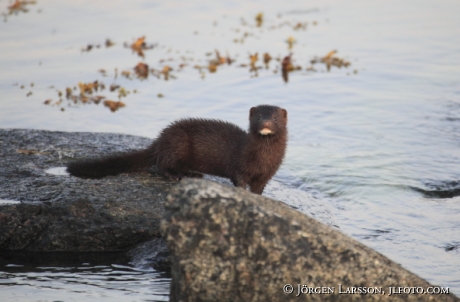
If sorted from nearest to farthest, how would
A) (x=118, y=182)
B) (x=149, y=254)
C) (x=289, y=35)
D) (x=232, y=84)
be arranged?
1. (x=149, y=254)
2. (x=118, y=182)
3. (x=232, y=84)
4. (x=289, y=35)

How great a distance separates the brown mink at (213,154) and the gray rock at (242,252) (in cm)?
241

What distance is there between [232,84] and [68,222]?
6673 mm

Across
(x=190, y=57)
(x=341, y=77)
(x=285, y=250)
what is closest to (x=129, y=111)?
(x=190, y=57)

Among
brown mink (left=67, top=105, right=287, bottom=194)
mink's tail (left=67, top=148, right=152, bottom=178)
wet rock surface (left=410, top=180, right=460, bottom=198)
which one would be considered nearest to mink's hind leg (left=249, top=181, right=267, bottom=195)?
brown mink (left=67, top=105, right=287, bottom=194)

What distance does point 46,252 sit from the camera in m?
5.68

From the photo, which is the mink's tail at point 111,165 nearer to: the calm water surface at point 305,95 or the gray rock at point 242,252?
the calm water surface at point 305,95

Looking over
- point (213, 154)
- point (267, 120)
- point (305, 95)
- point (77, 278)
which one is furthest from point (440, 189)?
point (77, 278)

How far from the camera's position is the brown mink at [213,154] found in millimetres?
6703

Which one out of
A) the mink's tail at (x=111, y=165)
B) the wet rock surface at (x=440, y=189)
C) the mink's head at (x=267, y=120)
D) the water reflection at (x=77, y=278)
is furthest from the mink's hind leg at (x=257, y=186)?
the wet rock surface at (x=440, y=189)

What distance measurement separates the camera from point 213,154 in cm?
696

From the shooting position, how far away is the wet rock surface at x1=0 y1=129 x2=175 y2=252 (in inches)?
225

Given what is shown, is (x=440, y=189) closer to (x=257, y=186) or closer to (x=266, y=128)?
(x=257, y=186)

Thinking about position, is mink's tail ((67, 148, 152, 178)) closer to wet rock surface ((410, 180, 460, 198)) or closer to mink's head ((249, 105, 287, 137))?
mink's head ((249, 105, 287, 137))

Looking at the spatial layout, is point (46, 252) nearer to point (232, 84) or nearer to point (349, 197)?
point (349, 197)
